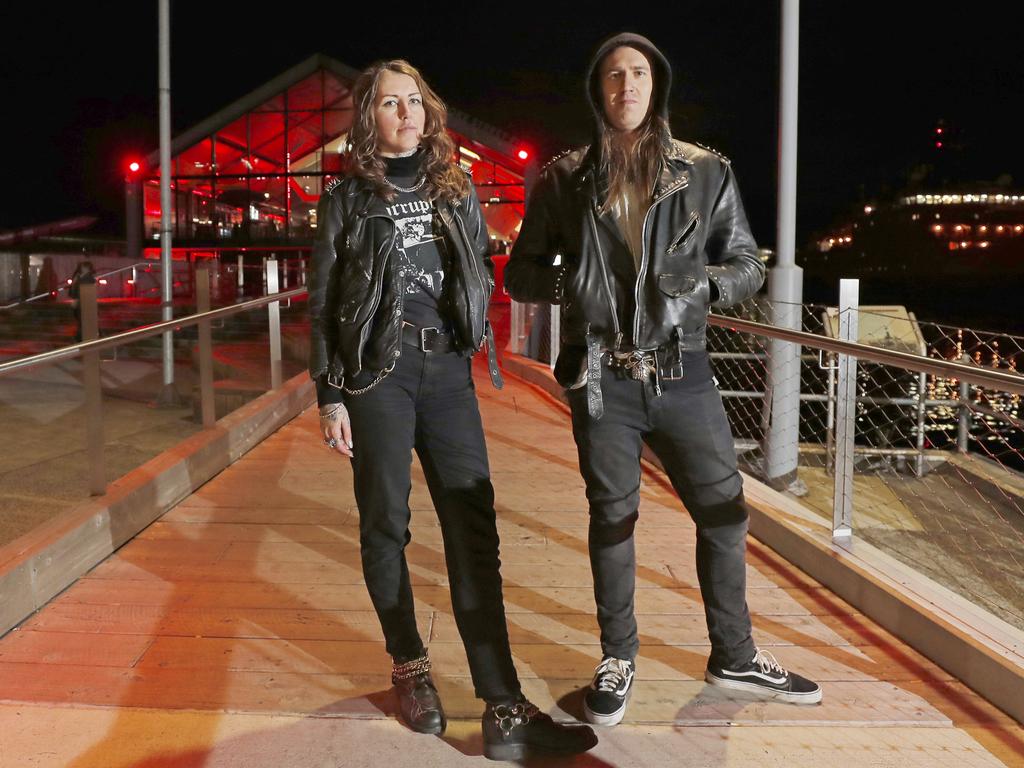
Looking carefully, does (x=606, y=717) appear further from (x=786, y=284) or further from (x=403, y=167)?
(x=786, y=284)

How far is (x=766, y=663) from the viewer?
2717mm

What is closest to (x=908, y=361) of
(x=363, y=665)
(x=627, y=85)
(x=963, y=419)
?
(x=627, y=85)

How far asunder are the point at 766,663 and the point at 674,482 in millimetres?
573

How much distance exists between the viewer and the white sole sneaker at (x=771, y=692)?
2.67 meters

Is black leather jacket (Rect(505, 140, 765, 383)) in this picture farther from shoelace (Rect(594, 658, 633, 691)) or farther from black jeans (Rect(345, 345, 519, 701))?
shoelace (Rect(594, 658, 633, 691))

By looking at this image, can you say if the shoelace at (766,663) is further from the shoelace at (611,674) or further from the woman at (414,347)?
the woman at (414,347)

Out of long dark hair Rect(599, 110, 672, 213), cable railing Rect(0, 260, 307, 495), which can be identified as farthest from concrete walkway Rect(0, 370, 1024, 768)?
long dark hair Rect(599, 110, 672, 213)

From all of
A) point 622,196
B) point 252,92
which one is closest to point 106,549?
point 622,196

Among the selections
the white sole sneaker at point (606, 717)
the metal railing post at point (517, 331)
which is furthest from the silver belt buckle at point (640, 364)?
the metal railing post at point (517, 331)

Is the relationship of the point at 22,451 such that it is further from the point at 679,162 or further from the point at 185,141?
the point at 185,141

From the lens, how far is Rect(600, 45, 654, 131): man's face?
8.19 feet

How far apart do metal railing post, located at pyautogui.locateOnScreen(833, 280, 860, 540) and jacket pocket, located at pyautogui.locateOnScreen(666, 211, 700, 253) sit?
1.36m

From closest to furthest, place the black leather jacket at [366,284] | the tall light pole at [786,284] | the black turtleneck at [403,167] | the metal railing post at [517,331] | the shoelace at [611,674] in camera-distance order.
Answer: the black leather jacket at [366,284] → the black turtleneck at [403,167] → the shoelace at [611,674] → the tall light pole at [786,284] → the metal railing post at [517,331]

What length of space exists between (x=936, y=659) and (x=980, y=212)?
149138mm
